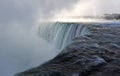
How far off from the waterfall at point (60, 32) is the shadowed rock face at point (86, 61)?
131 inches

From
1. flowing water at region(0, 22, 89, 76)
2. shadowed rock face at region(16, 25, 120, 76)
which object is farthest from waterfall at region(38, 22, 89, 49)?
shadowed rock face at region(16, 25, 120, 76)

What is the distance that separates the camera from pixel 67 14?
86.7ft

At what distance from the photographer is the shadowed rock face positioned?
8.12 metres

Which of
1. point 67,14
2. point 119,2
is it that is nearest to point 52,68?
point 67,14

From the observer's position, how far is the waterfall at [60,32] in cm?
1593

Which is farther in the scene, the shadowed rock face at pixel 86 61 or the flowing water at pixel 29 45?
the flowing water at pixel 29 45

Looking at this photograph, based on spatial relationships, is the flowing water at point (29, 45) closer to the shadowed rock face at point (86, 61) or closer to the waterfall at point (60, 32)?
the waterfall at point (60, 32)

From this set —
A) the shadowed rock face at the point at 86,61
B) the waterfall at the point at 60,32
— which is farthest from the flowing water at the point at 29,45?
the shadowed rock face at the point at 86,61

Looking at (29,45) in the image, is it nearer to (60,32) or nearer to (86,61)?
(60,32)

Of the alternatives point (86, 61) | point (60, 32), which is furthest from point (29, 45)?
point (86, 61)

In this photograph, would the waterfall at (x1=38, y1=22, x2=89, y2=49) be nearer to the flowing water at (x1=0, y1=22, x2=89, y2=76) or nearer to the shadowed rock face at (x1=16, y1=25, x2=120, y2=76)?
the flowing water at (x1=0, y1=22, x2=89, y2=76)

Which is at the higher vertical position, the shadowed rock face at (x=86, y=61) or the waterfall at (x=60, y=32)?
the waterfall at (x=60, y=32)

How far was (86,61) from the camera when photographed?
918cm

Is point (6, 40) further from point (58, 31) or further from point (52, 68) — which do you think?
point (52, 68)
